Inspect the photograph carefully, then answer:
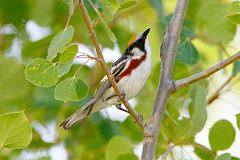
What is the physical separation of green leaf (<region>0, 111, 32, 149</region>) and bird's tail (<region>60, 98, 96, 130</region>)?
693 mm

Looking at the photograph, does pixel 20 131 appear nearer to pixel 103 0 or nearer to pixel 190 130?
pixel 103 0

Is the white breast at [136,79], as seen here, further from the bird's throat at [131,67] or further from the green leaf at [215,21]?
the green leaf at [215,21]

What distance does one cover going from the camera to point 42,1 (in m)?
3.90

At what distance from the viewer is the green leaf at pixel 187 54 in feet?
11.3

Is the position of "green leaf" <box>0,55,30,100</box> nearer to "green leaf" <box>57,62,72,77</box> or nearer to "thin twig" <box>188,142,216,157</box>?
"thin twig" <box>188,142,216,157</box>

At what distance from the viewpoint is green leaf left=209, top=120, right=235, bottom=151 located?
10.1 feet

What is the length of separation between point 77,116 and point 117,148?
0.22 m

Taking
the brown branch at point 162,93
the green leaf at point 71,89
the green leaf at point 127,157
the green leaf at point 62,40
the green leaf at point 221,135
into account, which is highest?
the green leaf at point 62,40

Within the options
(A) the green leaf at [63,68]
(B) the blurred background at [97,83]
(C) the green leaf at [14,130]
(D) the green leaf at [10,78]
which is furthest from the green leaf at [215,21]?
(C) the green leaf at [14,130]

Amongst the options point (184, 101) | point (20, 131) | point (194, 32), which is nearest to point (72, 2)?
point (20, 131)

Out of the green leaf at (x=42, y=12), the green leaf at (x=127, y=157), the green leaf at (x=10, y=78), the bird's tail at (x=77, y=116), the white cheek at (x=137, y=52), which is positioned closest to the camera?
the green leaf at (x=127, y=157)

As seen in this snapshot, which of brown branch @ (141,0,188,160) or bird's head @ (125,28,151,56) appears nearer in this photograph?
brown branch @ (141,0,188,160)

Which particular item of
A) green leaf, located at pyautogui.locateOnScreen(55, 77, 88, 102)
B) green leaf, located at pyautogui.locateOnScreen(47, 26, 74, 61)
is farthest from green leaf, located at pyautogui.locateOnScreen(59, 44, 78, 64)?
green leaf, located at pyautogui.locateOnScreen(55, 77, 88, 102)

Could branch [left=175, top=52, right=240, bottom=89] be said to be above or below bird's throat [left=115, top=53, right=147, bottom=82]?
above
